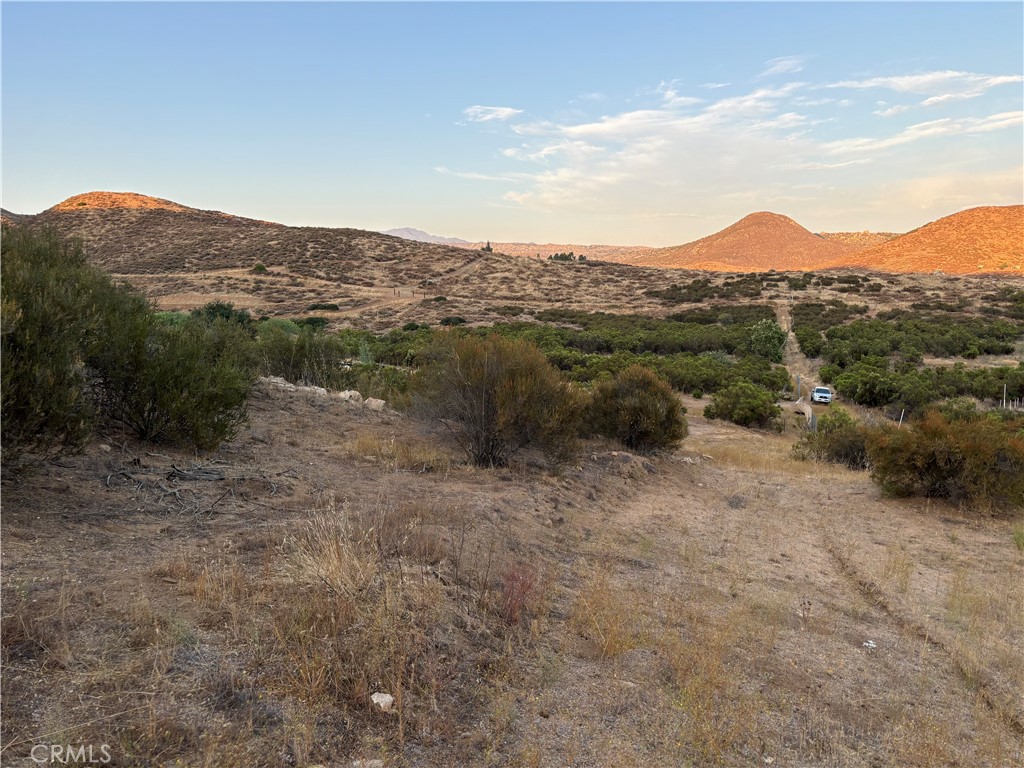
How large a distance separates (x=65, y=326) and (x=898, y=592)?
27.6 feet

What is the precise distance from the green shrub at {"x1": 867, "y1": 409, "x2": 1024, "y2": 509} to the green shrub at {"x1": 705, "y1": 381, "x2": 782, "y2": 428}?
8.63 meters

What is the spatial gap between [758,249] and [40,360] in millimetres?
126070

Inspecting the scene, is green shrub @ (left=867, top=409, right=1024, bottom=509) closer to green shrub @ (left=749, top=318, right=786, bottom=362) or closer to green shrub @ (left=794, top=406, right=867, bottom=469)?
green shrub @ (left=794, top=406, right=867, bottom=469)

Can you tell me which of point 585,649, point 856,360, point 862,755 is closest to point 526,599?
point 585,649

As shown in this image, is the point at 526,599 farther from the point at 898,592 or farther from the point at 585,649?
the point at 898,592

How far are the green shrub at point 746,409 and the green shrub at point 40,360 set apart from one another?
1733 cm

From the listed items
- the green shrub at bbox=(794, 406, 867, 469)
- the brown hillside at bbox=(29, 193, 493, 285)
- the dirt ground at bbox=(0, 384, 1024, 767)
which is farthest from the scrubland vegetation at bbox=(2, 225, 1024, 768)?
the brown hillside at bbox=(29, 193, 493, 285)

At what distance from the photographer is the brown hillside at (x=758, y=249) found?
356 ft

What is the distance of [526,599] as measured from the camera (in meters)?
4.60

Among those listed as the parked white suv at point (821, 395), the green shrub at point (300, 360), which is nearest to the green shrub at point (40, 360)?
the green shrub at point (300, 360)

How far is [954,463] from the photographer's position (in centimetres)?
965

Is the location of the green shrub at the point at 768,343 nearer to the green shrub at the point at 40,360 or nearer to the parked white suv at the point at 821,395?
the parked white suv at the point at 821,395

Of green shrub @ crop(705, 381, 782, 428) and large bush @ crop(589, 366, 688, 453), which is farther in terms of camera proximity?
green shrub @ crop(705, 381, 782, 428)

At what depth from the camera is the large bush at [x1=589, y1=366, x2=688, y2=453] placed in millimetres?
12234
